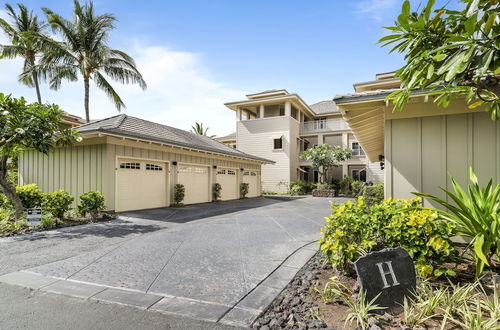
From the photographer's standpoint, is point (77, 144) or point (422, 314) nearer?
point (422, 314)

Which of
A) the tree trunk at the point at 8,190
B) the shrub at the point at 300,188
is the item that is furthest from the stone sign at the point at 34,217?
the shrub at the point at 300,188

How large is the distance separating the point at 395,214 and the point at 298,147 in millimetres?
21408

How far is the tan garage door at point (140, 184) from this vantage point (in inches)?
387

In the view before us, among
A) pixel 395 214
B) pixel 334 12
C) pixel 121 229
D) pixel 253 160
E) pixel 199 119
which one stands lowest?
pixel 121 229

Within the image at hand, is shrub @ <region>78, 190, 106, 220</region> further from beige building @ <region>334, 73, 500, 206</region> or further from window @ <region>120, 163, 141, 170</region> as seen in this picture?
beige building @ <region>334, 73, 500, 206</region>

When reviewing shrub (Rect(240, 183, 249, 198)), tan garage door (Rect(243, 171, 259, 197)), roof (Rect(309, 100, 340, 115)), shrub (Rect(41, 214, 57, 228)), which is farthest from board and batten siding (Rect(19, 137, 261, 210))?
roof (Rect(309, 100, 340, 115))

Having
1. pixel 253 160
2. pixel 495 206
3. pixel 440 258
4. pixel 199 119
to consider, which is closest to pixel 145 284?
pixel 440 258

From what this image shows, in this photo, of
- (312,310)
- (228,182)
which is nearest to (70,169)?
(228,182)

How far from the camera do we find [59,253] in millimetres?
4871

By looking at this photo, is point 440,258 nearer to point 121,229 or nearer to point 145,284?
point 145,284

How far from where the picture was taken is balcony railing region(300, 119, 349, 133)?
23547 mm

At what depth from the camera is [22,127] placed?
6.70 metres

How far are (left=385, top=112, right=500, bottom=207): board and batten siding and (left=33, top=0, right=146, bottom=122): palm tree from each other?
1929 centimetres

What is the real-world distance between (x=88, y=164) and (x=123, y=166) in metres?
1.32
